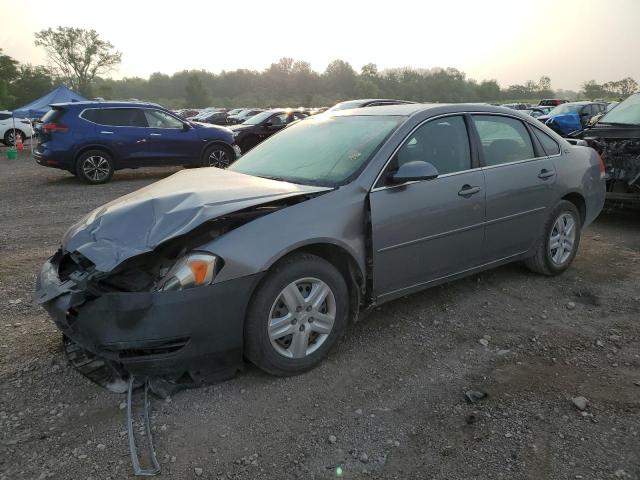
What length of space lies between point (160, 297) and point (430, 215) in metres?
1.97

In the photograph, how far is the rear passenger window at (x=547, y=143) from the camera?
4.74 metres

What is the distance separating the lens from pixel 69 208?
8469mm

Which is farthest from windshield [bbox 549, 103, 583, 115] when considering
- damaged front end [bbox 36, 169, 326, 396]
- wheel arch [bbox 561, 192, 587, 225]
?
damaged front end [bbox 36, 169, 326, 396]

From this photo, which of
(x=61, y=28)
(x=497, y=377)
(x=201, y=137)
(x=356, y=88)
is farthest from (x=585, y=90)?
(x=497, y=377)

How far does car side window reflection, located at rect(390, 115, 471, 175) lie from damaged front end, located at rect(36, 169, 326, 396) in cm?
102

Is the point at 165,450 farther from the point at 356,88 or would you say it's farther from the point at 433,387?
the point at 356,88

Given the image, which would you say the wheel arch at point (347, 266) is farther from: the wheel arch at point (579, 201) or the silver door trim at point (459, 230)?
the wheel arch at point (579, 201)

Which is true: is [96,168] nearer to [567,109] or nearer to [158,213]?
[158,213]

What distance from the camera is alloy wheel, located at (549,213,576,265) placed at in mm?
4859

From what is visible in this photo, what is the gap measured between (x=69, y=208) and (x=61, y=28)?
241 ft

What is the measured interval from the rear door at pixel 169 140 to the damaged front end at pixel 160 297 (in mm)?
9295

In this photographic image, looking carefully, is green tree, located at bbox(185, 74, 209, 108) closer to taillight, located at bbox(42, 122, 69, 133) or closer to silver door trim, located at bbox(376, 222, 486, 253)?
taillight, located at bbox(42, 122, 69, 133)

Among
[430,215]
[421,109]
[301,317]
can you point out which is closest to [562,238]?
[430,215]

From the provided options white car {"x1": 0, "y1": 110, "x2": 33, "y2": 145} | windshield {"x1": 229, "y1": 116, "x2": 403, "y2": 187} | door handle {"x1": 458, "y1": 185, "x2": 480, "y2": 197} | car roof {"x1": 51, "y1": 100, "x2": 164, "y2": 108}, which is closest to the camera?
windshield {"x1": 229, "y1": 116, "x2": 403, "y2": 187}
